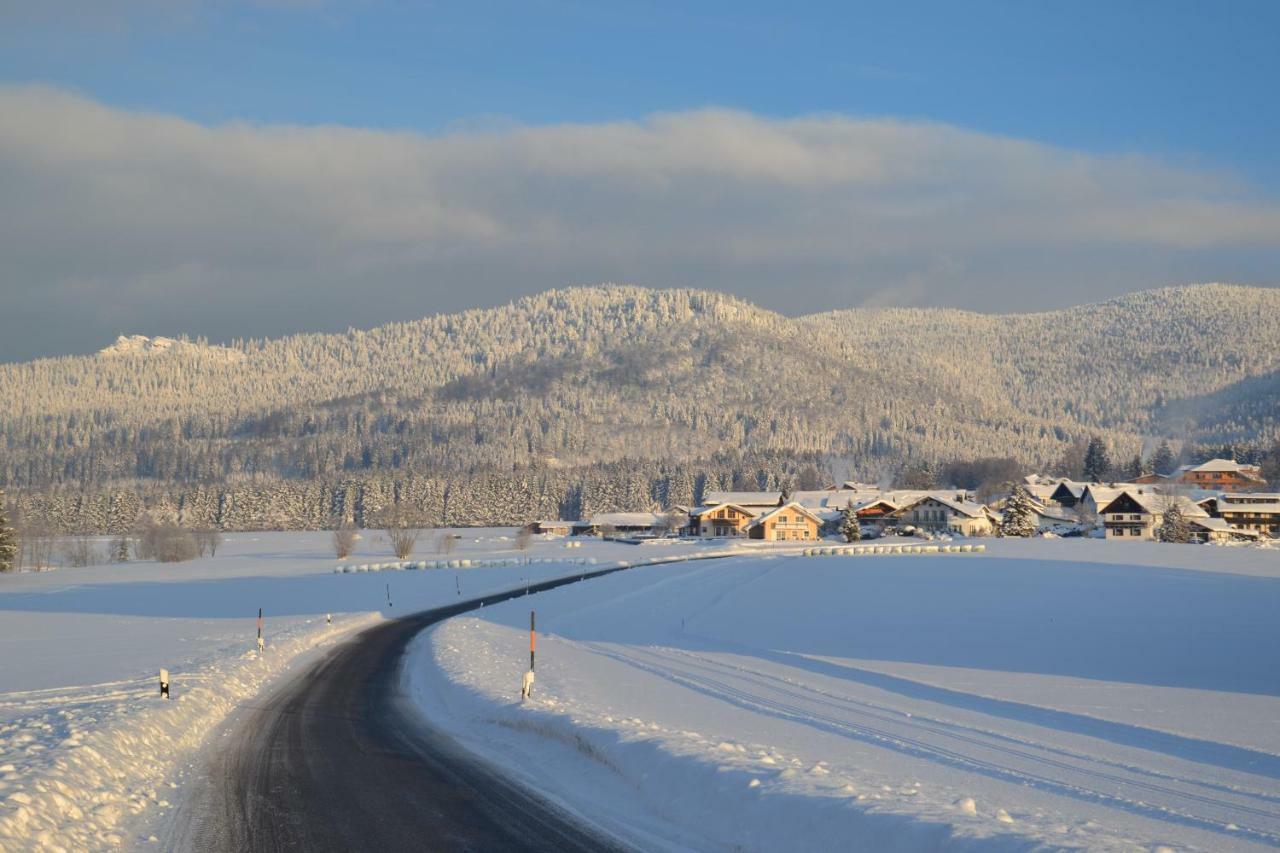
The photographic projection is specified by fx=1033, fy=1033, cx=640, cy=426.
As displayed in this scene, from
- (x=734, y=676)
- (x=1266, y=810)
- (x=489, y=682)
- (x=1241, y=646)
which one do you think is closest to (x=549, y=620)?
(x=734, y=676)

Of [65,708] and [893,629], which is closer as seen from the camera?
[65,708]

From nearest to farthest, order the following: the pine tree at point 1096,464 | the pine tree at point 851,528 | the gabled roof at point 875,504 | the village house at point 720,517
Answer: the pine tree at point 851,528
the gabled roof at point 875,504
the village house at point 720,517
the pine tree at point 1096,464

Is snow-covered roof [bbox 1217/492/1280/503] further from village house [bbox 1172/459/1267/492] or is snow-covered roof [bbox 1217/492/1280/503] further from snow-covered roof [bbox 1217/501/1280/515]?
village house [bbox 1172/459/1267/492]

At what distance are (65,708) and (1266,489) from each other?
185 metres

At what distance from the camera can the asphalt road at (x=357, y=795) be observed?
1132 cm

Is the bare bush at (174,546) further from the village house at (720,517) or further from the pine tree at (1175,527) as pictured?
the pine tree at (1175,527)

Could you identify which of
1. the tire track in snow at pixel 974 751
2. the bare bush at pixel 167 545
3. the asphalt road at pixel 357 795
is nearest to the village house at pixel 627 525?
the bare bush at pixel 167 545

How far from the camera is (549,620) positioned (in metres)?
46.5

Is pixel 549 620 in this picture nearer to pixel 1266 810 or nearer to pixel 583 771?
pixel 583 771

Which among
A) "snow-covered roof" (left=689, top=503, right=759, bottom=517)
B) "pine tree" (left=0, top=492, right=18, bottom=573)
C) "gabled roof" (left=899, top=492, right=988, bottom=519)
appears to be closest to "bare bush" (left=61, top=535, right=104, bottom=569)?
"pine tree" (left=0, top=492, right=18, bottom=573)

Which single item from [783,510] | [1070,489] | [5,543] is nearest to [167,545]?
[5,543]

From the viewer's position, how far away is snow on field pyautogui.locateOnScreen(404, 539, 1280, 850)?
11.6 metres

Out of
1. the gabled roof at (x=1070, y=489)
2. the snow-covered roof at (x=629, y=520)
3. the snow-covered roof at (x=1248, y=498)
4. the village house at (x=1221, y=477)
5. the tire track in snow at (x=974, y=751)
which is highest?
the village house at (x=1221, y=477)

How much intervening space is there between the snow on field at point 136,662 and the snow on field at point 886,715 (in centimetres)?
471
